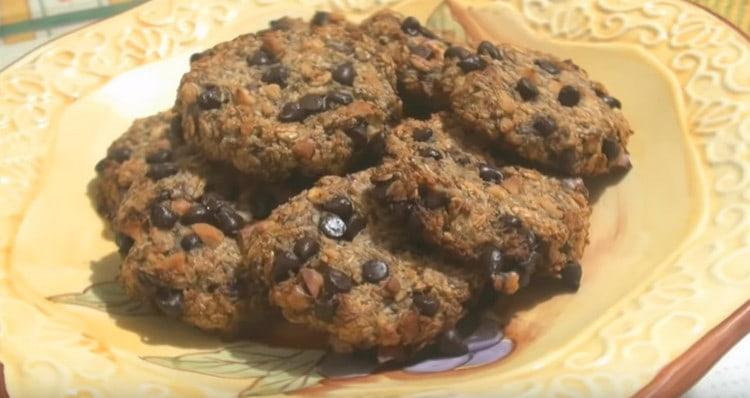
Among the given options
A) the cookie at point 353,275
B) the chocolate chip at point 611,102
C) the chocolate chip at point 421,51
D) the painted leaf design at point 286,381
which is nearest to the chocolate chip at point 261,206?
the cookie at point 353,275

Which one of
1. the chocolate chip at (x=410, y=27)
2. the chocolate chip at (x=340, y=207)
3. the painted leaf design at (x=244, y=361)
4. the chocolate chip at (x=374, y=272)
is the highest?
the chocolate chip at (x=410, y=27)

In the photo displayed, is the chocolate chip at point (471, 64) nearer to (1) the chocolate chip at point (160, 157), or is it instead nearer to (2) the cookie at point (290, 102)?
(2) the cookie at point (290, 102)

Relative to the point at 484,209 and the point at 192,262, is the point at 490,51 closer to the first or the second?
the point at 484,209

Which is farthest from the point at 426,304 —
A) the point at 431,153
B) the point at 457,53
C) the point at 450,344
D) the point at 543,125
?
the point at 457,53

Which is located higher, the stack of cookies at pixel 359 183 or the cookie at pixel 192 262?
the stack of cookies at pixel 359 183

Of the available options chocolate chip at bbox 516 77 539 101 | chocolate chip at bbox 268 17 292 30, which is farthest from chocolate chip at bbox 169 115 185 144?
chocolate chip at bbox 516 77 539 101

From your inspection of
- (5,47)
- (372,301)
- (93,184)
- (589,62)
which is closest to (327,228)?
(372,301)

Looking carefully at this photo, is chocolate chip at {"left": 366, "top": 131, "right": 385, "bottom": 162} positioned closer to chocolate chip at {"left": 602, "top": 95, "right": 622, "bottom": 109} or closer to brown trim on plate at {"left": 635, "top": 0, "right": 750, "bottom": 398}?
chocolate chip at {"left": 602, "top": 95, "right": 622, "bottom": 109}
